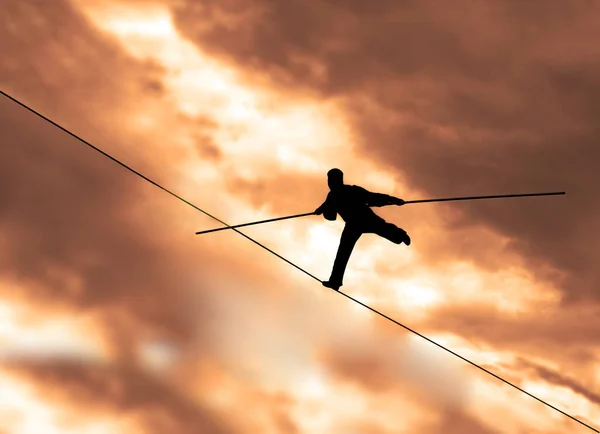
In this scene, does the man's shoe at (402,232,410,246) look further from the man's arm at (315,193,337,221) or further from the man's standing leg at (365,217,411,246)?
the man's arm at (315,193,337,221)

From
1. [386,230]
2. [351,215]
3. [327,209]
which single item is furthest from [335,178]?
[386,230]

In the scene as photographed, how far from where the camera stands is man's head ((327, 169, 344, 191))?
51.7ft

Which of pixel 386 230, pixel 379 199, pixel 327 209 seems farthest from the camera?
pixel 386 230

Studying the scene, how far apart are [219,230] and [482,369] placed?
5.55 meters

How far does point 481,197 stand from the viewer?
15.9m

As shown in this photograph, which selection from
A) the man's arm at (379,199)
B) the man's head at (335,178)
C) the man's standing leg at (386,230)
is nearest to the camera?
the man's arm at (379,199)

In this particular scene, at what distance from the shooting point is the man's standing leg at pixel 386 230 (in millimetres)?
16219

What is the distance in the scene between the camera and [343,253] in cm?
1634

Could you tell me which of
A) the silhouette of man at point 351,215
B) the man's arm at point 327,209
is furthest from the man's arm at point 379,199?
the man's arm at point 327,209

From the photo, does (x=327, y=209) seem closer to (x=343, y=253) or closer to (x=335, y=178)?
(x=335, y=178)

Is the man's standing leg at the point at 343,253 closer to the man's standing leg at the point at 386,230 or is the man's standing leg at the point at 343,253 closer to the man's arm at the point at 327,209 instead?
the man's standing leg at the point at 386,230

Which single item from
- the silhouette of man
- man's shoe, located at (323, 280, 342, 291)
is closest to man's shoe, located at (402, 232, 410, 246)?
the silhouette of man

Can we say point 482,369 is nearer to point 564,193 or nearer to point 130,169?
point 564,193

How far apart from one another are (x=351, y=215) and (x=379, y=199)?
62cm
